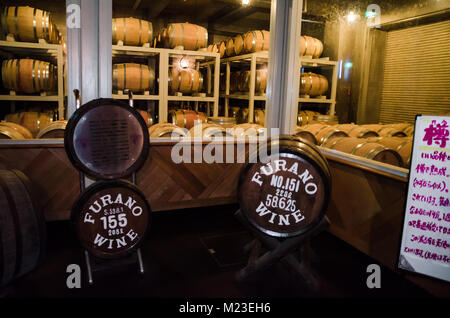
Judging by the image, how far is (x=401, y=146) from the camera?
11.5ft

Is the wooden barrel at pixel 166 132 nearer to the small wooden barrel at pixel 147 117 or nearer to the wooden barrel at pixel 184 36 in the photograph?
the small wooden barrel at pixel 147 117

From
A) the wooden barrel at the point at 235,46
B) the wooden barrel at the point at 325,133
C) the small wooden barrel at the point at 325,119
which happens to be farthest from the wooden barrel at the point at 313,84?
the wooden barrel at the point at 325,133

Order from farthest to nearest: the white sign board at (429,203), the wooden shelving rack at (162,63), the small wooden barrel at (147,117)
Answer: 1. the small wooden barrel at (147,117)
2. the wooden shelving rack at (162,63)
3. the white sign board at (429,203)

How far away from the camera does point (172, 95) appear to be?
542cm

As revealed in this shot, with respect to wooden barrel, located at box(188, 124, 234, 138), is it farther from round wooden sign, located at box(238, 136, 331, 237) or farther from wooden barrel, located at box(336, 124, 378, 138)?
round wooden sign, located at box(238, 136, 331, 237)

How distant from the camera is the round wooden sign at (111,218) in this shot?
2.55 meters

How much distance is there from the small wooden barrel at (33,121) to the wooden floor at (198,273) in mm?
1327

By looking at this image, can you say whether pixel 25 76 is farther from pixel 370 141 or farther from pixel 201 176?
pixel 370 141

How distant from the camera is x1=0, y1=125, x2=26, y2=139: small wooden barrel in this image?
3.35 metres

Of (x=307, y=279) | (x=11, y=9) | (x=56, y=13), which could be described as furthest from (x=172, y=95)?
(x=307, y=279)

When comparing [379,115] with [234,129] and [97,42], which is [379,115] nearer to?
[234,129]

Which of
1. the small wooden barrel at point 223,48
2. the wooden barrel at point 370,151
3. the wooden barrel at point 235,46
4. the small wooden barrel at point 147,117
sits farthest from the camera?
the small wooden barrel at point 223,48

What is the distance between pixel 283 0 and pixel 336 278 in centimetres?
311

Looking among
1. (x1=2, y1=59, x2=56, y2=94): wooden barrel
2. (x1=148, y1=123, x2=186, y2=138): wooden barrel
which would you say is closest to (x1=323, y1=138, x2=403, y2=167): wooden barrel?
(x1=148, y1=123, x2=186, y2=138): wooden barrel
